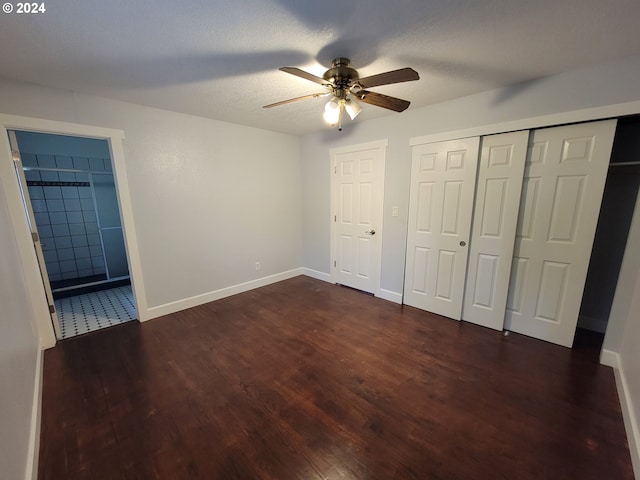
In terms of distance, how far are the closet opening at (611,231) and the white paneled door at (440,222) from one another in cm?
108

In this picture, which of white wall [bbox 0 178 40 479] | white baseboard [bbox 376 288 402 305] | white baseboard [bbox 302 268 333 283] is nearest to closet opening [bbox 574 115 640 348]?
white baseboard [bbox 376 288 402 305]

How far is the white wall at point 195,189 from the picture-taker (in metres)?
2.55

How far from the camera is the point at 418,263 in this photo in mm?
3150

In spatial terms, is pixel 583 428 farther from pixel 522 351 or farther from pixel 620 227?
pixel 620 227

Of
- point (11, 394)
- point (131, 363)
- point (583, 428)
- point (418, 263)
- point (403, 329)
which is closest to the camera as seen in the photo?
point (11, 394)

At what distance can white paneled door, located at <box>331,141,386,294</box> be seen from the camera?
11.3ft

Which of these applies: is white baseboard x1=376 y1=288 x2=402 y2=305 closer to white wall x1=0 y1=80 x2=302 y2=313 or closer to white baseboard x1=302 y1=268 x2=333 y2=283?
white baseboard x1=302 y1=268 x2=333 y2=283

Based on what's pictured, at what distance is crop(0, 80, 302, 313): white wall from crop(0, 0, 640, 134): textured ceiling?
30 centimetres

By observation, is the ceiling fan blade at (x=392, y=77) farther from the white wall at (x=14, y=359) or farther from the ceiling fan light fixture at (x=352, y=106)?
the white wall at (x=14, y=359)

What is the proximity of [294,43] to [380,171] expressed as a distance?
1.99 metres

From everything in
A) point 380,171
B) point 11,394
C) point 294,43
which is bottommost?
point 11,394

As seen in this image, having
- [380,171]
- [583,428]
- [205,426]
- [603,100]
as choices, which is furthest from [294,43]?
[583,428]

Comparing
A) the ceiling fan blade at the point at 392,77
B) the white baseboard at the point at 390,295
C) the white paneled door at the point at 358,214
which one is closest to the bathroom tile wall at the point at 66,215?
the white paneled door at the point at 358,214

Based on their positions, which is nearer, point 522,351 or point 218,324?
point 522,351
